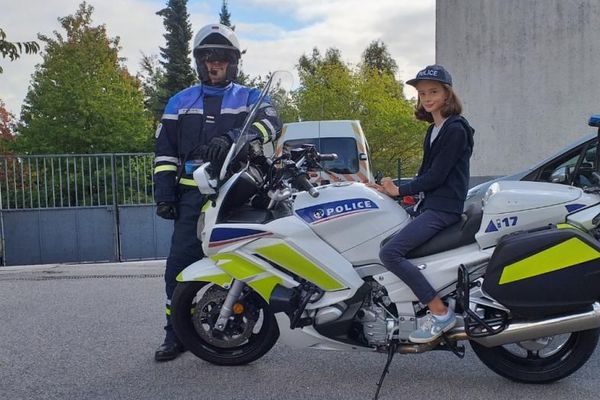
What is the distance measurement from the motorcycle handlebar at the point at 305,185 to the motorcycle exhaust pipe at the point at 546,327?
1.26m

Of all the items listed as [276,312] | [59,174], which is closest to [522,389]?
[276,312]

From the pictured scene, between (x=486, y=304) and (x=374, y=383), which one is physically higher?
(x=486, y=304)

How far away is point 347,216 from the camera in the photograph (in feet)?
11.7

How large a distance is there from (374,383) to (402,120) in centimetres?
2187

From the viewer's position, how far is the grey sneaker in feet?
11.2

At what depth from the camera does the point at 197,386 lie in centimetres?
377

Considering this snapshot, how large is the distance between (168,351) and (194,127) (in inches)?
63.1

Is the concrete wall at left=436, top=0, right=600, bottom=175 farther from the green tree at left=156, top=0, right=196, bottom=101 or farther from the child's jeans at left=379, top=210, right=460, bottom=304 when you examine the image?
the green tree at left=156, top=0, right=196, bottom=101

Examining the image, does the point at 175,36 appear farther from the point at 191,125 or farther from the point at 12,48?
the point at 191,125

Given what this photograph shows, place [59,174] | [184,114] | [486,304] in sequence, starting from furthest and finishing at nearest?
[59,174] → [184,114] → [486,304]

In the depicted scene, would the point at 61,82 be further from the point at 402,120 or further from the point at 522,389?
the point at 522,389

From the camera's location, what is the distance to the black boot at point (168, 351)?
14.0ft

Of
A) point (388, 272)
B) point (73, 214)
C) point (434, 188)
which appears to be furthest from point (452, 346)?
point (73, 214)

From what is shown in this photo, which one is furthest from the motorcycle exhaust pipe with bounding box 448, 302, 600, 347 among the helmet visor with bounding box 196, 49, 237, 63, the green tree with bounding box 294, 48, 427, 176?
the green tree with bounding box 294, 48, 427, 176
